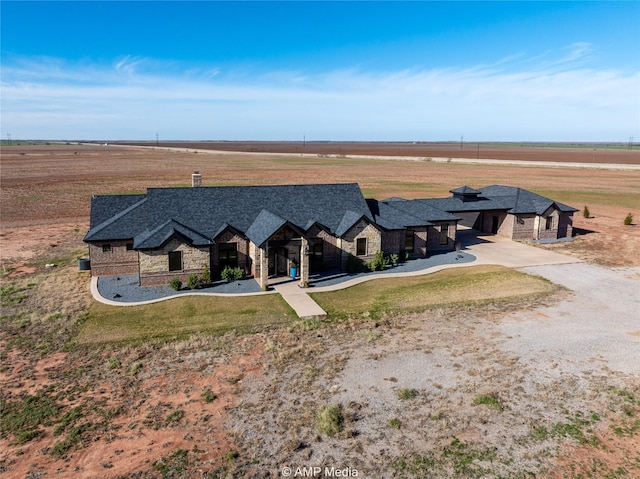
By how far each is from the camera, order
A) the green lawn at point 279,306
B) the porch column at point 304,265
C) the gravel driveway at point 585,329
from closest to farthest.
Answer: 1. the gravel driveway at point 585,329
2. the green lawn at point 279,306
3. the porch column at point 304,265

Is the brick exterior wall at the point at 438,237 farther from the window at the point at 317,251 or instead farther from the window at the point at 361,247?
the window at the point at 317,251

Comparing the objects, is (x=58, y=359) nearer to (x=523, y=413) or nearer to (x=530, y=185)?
(x=523, y=413)

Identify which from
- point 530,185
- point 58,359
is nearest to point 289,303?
point 58,359

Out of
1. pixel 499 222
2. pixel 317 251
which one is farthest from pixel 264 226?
pixel 499 222

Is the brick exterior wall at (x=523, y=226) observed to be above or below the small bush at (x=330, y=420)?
above

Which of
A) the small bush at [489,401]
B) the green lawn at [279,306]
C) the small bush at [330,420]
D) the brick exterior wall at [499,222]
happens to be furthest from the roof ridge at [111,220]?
the brick exterior wall at [499,222]

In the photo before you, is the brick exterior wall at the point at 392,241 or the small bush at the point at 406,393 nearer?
the small bush at the point at 406,393

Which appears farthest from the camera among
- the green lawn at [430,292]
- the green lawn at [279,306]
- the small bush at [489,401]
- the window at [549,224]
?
the window at [549,224]
